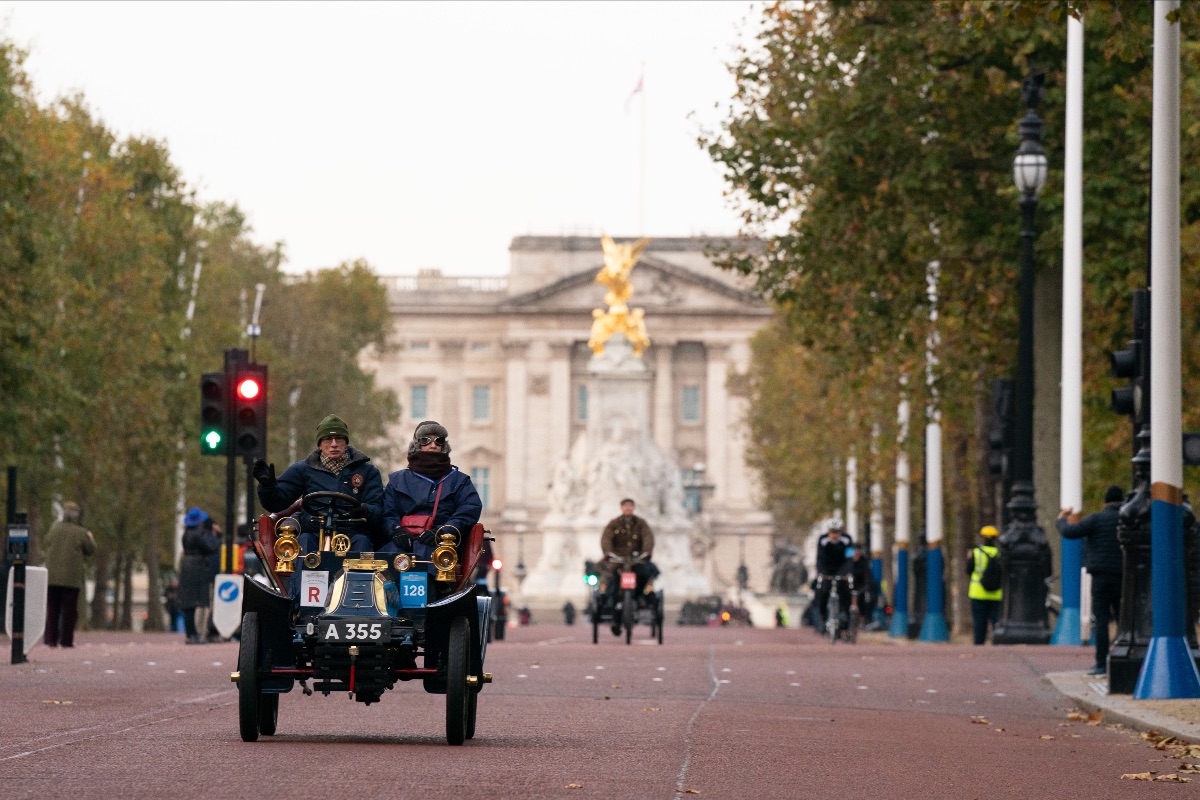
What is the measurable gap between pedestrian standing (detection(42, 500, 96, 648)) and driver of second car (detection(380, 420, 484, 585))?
17.8 meters

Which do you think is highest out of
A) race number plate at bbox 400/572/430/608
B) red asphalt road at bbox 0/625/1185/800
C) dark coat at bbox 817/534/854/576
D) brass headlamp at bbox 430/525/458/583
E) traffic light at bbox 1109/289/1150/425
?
traffic light at bbox 1109/289/1150/425

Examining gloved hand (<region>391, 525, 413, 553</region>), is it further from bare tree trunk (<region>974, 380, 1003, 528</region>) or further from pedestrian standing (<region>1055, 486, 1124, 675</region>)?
bare tree trunk (<region>974, 380, 1003, 528</region>)

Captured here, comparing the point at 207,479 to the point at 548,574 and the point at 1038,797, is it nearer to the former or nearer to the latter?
the point at 548,574

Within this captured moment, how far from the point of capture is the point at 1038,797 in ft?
42.4

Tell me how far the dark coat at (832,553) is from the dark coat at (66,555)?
11690 millimetres

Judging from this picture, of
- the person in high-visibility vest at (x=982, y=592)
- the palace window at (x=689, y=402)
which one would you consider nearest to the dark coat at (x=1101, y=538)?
the person in high-visibility vest at (x=982, y=592)

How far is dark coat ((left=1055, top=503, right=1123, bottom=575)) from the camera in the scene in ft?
79.3

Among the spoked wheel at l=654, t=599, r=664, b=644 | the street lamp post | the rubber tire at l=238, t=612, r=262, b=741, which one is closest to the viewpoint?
the rubber tire at l=238, t=612, r=262, b=741

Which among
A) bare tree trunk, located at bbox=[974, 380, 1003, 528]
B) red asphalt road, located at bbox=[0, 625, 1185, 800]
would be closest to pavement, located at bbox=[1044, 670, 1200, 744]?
red asphalt road, located at bbox=[0, 625, 1185, 800]

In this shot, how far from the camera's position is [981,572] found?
37.4 m

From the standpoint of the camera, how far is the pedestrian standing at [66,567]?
1272 inches

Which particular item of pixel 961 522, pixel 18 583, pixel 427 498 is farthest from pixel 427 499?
pixel 961 522

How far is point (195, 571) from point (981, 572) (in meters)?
11.1

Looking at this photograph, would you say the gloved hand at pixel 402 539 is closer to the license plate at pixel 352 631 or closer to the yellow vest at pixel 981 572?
the license plate at pixel 352 631
